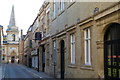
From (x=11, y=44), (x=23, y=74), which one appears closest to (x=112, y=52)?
(x=23, y=74)

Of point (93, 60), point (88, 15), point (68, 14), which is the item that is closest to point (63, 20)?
point (68, 14)

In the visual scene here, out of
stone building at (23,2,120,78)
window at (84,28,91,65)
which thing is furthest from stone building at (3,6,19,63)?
window at (84,28,91,65)

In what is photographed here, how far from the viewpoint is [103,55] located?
9867 millimetres

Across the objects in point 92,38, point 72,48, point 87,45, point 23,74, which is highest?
point 92,38

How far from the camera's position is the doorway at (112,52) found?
8797 mm

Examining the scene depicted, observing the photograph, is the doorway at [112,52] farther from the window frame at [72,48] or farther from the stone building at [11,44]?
the stone building at [11,44]

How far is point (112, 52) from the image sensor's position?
921 centimetres

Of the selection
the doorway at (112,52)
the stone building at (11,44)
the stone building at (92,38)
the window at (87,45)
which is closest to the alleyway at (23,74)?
the stone building at (92,38)

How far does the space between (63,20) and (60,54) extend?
3121mm

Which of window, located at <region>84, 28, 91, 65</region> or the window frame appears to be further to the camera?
the window frame

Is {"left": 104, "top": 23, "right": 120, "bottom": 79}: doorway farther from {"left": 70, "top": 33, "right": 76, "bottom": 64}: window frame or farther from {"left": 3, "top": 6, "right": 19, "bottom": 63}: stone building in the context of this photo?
{"left": 3, "top": 6, "right": 19, "bottom": 63}: stone building

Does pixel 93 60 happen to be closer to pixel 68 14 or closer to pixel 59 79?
pixel 68 14

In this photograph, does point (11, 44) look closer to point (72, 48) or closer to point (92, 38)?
point (72, 48)

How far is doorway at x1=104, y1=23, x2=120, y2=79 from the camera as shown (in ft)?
28.9
